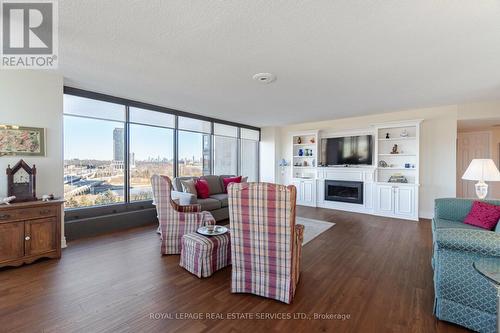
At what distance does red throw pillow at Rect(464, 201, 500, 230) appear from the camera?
2.71 m

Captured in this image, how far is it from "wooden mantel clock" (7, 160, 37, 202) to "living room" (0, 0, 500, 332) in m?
0.02

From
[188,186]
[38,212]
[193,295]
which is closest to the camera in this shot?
[193,295]

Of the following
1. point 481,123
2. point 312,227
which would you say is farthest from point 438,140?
point 312,227

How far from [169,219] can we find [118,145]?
2335 millimetres

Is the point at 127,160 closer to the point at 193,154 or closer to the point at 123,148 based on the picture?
the point at 123,148

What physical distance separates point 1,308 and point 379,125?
6.93m

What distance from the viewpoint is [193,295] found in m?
2.23

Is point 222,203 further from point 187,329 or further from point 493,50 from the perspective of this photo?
point 493,50

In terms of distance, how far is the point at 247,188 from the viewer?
206cm

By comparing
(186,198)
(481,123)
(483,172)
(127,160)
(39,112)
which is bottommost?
(186,198)

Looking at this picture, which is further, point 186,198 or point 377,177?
point 377,177

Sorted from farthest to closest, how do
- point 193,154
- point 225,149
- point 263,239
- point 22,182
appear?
point 225,149 → point 193,154 → point 22,182 → point 263,239

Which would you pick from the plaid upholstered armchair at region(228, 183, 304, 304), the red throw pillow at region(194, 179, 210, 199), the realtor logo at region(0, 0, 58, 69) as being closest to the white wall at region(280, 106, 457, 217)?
the red throw pillow at region(194, 179, 210, 199)

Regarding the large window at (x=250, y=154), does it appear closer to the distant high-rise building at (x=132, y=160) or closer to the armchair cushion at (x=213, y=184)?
the armchair cushion at (x=213, y=184)
